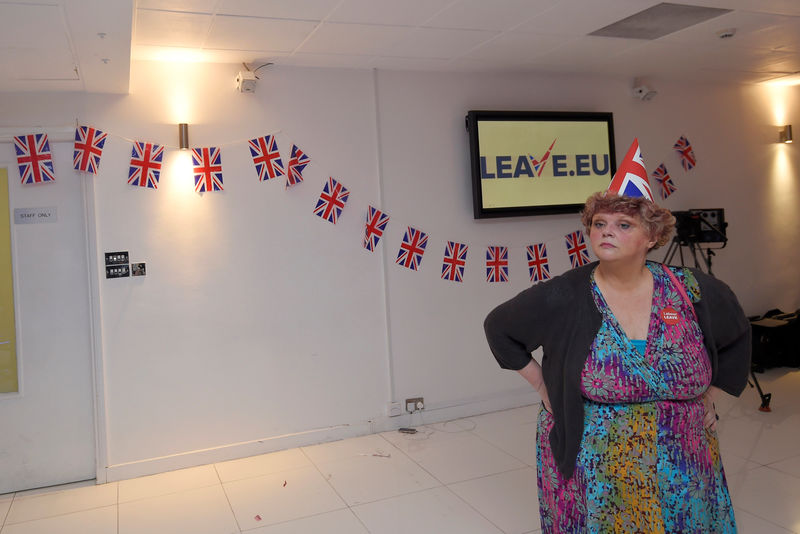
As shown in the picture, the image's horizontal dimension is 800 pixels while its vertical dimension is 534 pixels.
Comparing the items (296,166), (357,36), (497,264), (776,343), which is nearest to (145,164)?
(296,166)

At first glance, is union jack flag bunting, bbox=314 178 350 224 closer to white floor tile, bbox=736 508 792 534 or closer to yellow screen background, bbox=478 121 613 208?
yellow screen background, bbox=478 121 613 208

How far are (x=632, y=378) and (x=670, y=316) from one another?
0.22 meters

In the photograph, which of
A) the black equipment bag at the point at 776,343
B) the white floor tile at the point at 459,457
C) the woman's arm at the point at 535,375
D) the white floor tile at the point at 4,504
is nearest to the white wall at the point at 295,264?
the white floor tile at the point at 459,457

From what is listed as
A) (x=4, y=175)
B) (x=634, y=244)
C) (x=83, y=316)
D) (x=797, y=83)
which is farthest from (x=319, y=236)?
(x=797, y=83)

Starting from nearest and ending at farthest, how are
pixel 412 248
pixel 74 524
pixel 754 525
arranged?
pixel 754 525
pixel 74 524
pixel 412 248

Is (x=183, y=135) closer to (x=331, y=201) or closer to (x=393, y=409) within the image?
(x=331, y=201)

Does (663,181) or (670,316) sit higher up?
(663,181)

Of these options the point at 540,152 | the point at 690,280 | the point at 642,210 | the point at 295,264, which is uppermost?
the point at 540,152

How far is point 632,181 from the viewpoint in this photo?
1.93 metres

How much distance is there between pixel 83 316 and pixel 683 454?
3326mm

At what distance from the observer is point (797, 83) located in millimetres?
6000

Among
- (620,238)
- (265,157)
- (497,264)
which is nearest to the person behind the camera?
(620,238)

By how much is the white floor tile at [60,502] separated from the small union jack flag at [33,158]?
1764mm

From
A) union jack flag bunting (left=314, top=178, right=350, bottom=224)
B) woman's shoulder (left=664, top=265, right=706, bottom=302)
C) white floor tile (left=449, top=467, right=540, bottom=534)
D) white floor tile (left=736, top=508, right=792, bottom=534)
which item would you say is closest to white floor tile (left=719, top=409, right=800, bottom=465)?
white floor tile (left=736, top=508, right=792, bottom=534)
